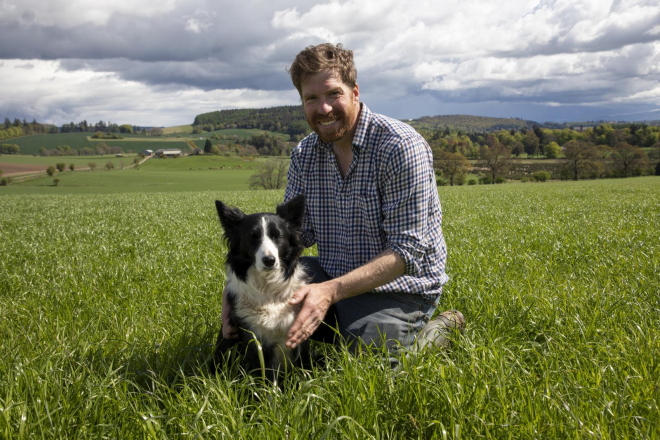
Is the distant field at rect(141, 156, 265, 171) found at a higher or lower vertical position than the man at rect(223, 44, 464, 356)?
higher

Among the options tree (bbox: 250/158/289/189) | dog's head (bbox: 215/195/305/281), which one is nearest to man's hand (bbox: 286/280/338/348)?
dog's head (bbox: 215/195/305/281)

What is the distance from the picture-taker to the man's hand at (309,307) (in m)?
2.80

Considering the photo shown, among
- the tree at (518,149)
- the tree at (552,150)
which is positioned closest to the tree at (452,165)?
the tree at (552,150)

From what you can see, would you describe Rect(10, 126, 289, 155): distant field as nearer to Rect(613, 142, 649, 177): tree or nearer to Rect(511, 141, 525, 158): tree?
Rect(511, 141, 525, 158): tree

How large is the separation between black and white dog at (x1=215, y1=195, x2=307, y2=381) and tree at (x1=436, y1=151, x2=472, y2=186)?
67626 mm

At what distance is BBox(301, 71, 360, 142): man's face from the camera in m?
3.33

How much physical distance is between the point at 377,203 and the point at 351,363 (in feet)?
4.47

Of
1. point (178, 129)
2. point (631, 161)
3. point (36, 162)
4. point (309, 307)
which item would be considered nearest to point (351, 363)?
point (309, 307)

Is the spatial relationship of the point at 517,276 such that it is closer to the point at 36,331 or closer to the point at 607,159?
the point at 36,331

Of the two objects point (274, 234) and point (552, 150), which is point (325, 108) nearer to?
point (274, 234)

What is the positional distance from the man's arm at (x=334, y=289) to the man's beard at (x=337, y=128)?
3.51 ft

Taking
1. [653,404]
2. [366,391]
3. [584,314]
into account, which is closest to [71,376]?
[366,391]

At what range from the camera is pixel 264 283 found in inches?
118

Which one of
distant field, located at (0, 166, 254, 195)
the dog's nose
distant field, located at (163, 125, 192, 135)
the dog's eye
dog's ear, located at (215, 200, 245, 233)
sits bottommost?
distant field, located at (0, 166, 254, 195)
